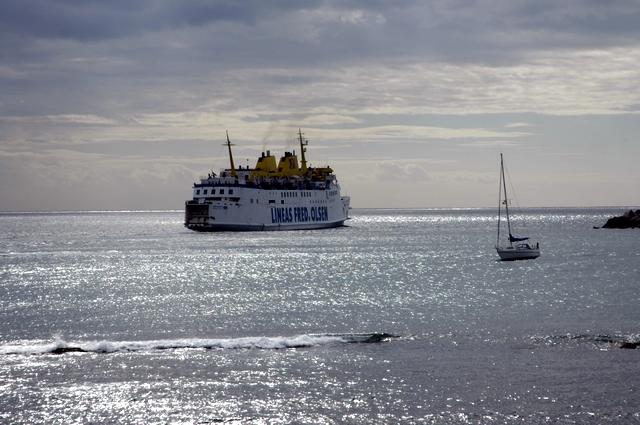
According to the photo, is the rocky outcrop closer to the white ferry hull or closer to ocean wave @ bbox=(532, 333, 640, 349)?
the white ferry hull

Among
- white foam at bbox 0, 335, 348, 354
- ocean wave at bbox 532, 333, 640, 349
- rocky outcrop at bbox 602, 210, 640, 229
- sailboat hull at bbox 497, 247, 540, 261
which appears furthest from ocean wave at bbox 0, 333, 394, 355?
rocky outcrop at bbox 602, 210, 640, 229

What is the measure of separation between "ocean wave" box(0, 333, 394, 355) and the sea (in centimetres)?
10

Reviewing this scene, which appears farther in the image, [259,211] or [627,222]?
[627,222]

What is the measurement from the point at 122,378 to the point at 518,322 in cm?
1542

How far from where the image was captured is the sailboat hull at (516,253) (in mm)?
55125

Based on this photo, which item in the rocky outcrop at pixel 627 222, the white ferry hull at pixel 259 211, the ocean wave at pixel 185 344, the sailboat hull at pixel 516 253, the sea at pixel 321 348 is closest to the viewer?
the sea at pixel 321 348

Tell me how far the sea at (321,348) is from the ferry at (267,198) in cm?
3720

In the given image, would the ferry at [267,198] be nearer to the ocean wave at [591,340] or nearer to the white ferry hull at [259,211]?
the white ferry hull at [259,211]

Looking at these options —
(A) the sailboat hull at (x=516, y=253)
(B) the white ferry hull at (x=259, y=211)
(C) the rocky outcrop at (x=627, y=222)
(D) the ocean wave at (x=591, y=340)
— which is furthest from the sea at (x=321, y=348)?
(C) the rocky outcrop at (x=627, y=222)

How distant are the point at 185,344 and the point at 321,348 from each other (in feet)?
14.5

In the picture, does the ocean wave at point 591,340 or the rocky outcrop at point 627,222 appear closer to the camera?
the ocean wave at point 591,340

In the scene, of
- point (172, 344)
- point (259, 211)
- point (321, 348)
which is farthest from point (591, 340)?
point (259, 211)

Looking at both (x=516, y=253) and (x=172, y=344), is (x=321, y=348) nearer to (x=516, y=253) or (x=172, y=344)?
(x=172, y=344)

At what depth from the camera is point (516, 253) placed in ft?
182
